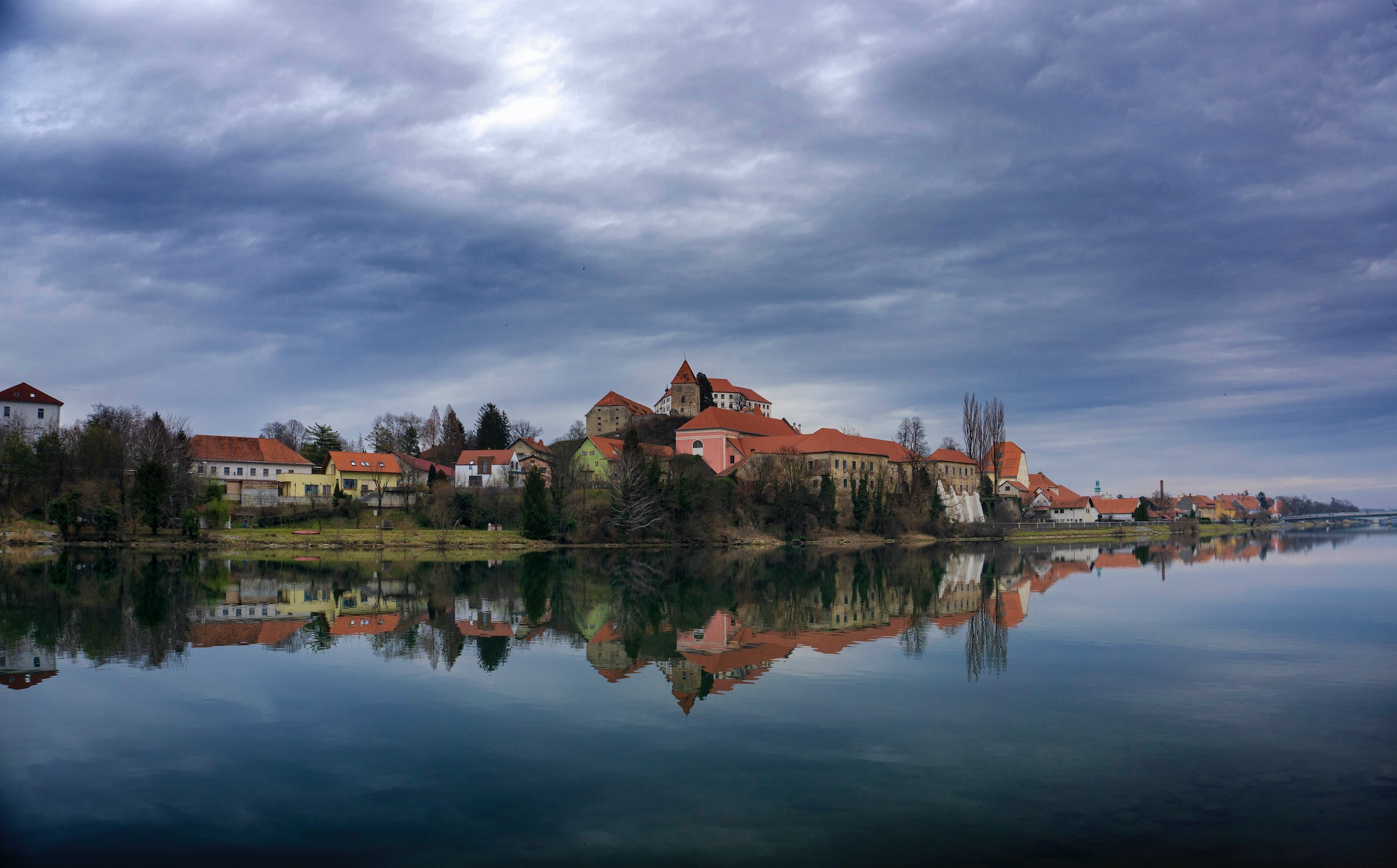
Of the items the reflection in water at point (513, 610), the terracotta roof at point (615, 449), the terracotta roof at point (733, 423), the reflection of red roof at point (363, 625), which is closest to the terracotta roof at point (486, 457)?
the terracotta roof at point (615, 449)

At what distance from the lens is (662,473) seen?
199 feet

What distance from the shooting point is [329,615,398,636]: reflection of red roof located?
57.5ft

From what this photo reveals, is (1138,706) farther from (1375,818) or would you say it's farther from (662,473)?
(662,473)

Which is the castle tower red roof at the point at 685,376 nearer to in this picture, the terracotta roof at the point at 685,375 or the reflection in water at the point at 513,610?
the terracotta roof at the point at 685,375

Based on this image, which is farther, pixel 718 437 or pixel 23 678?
pixel 718 437

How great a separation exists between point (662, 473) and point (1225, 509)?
12297 centimetres

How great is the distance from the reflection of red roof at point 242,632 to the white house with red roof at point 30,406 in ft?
233

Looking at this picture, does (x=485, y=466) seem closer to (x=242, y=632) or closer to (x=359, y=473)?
(x=359, y=473)

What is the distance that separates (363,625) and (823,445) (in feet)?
201

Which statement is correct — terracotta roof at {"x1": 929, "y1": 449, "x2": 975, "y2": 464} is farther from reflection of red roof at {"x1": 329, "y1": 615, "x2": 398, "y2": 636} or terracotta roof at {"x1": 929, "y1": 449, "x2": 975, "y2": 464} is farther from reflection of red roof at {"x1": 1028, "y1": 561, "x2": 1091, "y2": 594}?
reflection of red roof at {"x1": 329, "y1": 615, "x2": 398, "y2": 636}

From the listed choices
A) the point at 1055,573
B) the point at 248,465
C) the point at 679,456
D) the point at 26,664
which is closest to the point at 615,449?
the point at 679,456

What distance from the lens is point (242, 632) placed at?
56.5 ft

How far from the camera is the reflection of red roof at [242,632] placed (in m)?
15.9

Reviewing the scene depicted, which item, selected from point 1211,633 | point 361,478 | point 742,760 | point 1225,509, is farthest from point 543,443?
point 1225,509
